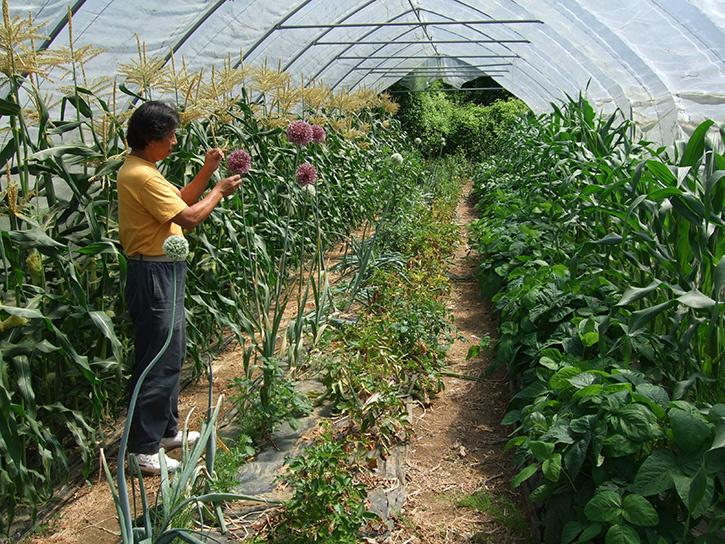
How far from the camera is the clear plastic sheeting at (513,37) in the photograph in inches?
179

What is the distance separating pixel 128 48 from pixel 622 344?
12.6 feet

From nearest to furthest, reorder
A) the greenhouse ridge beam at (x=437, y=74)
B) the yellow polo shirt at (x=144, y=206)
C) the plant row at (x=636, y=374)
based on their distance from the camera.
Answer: the plant row at (x=636, y=374) < the yellow polo shirt at (x=144, y=206) < the greenhouse ridge beam at (x=437, y=74)

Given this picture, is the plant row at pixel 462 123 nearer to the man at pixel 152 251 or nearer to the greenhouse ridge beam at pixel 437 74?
the greenhouse ridge beam at pixel 437 74

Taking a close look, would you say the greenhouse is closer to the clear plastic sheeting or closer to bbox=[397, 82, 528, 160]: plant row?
the clear plastic sheeting

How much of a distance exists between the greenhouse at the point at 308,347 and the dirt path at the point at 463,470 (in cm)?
2

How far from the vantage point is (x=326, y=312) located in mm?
4480

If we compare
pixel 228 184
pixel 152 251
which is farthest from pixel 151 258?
pixel 228 184

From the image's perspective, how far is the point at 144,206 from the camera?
112 inches

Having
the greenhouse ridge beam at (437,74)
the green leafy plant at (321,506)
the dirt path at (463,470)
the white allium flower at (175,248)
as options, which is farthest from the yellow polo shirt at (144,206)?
the greenhouse ridge beam at (437,74)

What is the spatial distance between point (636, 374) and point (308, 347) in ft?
7.24

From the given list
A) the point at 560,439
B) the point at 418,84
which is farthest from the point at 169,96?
the point at 418,84

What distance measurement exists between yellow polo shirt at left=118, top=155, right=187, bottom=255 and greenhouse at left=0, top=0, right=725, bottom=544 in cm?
1

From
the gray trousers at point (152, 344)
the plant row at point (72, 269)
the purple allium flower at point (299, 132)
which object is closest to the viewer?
the plant row at point (72, 269)

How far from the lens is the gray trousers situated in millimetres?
2930
